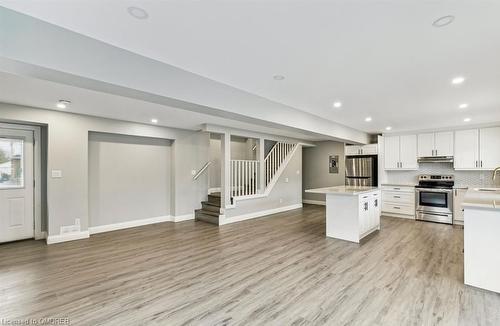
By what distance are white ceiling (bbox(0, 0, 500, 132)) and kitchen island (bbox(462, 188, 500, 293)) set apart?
5.24ft

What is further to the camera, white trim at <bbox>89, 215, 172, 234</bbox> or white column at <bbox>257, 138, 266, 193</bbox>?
white column at <bbox>257, 138, 266, 193</bbox>

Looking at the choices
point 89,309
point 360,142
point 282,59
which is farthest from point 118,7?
point 360,142

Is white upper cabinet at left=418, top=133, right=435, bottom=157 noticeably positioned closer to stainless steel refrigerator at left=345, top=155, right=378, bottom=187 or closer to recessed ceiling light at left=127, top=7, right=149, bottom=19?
stainless steel refrigerator at left=345, top=155, right=378, bottom=187

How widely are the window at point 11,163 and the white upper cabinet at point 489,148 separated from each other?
32.3 ft

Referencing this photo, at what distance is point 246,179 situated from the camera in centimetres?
702

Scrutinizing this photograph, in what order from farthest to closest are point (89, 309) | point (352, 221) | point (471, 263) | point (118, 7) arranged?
point (352, 221), point (471, 263), point (89, 309), point (118, 7)

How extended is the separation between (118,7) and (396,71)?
2.84 metres

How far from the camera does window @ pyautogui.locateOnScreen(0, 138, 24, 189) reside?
15.1 feet

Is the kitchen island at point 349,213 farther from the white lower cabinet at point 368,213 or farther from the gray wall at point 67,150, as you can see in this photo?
the gray wall at point 67,150

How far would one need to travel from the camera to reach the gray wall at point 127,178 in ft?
17.8

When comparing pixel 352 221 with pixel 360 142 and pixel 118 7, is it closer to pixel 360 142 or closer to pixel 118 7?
pixel 360 142

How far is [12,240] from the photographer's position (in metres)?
4.71

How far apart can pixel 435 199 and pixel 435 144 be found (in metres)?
1.42

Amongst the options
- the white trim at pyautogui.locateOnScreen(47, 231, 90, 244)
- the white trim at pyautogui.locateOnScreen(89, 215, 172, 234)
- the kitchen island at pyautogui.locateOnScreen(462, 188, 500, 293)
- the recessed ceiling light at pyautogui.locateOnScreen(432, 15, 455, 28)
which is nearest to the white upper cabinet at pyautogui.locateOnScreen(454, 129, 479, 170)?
the kitchen island at pyautogui.locateOnScreen(462, 188, 500, 293)
